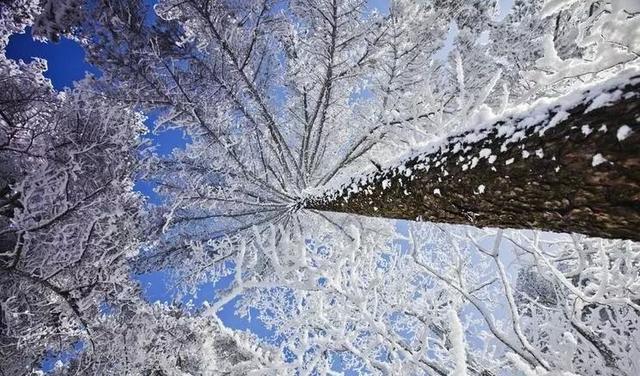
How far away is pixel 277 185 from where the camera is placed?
866 cm

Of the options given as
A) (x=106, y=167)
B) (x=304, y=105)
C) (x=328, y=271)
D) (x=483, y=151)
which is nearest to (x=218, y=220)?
(x=106, y=167)

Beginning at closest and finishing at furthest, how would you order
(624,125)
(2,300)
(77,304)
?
(624,125)
(2,300)
(77,304)

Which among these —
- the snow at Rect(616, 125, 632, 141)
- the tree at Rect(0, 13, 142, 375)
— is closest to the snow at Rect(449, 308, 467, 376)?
the snow at Rect(616, 125, 632, 141)

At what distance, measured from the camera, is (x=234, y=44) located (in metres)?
6.03

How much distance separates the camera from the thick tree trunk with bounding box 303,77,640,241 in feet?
3.13

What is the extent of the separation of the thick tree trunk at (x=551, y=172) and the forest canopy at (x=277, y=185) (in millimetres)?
61

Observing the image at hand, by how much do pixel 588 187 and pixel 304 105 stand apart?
6.46 meters

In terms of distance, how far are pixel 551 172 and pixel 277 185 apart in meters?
7.70

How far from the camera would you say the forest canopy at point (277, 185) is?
285 cm

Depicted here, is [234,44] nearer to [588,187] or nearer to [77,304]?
[77,304]

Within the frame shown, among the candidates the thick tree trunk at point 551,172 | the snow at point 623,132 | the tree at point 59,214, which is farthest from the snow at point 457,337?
the tree at point 59,214

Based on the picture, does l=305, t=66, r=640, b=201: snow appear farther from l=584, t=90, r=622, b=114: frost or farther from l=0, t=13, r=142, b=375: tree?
l=0, t=13, r=142, b=375: tree

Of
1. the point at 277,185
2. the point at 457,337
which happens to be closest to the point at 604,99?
the point at 457,337

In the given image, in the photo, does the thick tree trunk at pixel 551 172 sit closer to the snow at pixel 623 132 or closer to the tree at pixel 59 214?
the snow at pixel 623 132
